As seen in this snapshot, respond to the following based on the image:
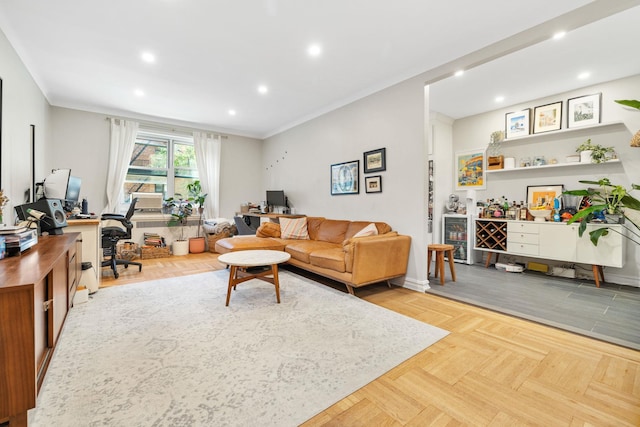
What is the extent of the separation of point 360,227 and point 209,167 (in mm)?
3841

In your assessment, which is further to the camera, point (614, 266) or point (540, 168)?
point (540, 168)

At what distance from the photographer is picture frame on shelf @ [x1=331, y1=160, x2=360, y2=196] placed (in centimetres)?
429

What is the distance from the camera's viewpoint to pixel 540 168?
169 inches

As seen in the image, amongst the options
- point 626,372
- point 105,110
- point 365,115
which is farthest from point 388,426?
point 105,110

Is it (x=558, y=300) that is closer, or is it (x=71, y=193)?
(x=558, y=300)

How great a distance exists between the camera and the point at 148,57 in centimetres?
316

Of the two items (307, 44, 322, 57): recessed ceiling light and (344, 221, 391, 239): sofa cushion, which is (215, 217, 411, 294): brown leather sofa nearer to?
(344, 221, 391, 239): sofa cushion

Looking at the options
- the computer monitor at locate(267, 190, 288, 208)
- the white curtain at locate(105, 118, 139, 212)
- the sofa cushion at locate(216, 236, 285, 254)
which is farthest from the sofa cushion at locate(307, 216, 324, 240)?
the white curtain at locate(105, 118, 139, 212)

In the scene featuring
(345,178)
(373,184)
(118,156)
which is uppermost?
(118,156)

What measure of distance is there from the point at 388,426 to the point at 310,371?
572mm

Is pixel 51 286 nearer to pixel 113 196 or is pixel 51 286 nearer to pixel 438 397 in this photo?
pixel 438 397

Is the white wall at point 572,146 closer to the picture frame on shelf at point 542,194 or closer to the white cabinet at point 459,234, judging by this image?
the picture frame on shelf at point 542,194

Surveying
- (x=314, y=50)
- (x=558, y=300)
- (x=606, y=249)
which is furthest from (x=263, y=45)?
(x=606, y=249)

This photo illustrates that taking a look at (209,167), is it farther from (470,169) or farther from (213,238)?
(470,169)
